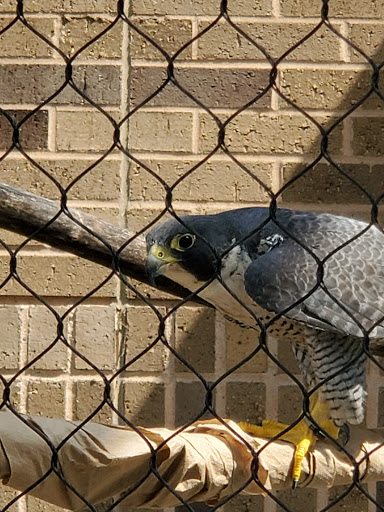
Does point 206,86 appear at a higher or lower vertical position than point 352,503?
higher

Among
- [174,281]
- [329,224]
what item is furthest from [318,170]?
[174,281]

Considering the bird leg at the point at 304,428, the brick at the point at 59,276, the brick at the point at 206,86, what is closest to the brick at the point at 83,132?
the brick at the point at 206,86

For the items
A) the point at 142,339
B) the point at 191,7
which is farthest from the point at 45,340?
the point at 191,7

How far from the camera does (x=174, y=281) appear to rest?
257 cm

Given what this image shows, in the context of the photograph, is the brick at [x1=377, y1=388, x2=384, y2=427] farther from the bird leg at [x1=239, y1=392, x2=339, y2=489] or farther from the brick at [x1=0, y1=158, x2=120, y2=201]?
the brick at [x1=0, y1=158, x2=120, y2=201]

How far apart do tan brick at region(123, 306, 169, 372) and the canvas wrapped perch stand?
1.77ft

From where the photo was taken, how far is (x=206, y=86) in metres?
2.92

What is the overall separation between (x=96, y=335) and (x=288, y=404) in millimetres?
579

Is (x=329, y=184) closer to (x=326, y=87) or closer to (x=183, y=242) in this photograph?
(x=326, y=87)

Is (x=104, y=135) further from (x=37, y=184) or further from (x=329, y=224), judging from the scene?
(x=329, y=224)

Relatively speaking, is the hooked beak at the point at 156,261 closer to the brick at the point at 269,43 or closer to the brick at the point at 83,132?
the brick at the point at 83,132

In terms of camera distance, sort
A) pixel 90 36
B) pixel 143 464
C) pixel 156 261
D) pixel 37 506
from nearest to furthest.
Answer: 1. pixel 143 464
2. pixel 156 261
3. pixel 37 506
4. pixel 90 36

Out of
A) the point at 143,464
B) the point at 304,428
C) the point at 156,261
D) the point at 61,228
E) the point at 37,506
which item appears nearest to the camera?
the point at 143,464

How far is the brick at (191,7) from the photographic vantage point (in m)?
2.95
